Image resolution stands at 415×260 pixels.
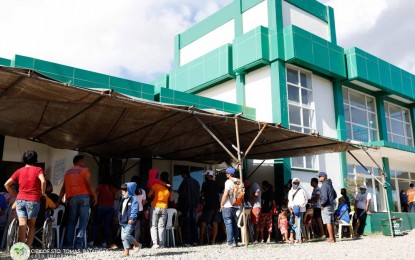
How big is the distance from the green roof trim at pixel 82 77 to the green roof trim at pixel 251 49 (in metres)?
3.98

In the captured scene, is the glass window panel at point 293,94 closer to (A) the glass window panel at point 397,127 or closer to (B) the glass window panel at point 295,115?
(B) the glass window panel at point 295,115

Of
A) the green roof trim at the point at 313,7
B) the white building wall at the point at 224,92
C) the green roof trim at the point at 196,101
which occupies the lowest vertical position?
the green roof trim at the point at 196,101

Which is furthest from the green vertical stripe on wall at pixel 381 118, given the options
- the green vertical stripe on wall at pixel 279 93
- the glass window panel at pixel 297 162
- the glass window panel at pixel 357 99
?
the green vertical stripe on wall at pixel 279 93

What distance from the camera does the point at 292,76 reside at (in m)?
15.5

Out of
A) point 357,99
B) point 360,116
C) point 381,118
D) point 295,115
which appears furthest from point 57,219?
point 381,118

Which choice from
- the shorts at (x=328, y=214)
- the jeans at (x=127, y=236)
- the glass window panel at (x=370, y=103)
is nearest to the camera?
the jeans at (x=127, y=236)

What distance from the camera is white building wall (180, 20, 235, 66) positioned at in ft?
57.1

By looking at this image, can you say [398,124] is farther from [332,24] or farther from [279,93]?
[279,93]

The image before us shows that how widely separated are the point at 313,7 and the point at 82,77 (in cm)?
1083

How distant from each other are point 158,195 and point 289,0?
11.7 metres

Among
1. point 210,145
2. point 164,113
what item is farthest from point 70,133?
point 210,145

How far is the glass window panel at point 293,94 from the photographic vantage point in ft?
50.0

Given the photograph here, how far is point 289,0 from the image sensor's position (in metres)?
16.2

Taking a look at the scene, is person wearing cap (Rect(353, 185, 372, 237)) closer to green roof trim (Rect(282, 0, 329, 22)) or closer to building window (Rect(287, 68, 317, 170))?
building window (Rect(287, 68, 317, 170))
